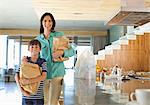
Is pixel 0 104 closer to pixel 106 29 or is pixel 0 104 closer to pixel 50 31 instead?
pixel 50 31

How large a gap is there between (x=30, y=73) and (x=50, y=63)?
27 cm

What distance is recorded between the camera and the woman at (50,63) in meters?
1.85

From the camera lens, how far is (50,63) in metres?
1.93

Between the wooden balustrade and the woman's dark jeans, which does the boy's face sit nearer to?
the woman's dark jeans

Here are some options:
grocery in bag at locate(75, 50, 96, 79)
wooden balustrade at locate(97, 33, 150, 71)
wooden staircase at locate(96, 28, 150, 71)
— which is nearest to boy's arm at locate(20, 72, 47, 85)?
grocery in bag at locate(75, 50, 96, 79)

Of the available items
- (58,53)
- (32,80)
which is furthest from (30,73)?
(58,53)

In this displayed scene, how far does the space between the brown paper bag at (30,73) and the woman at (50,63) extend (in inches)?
6.5

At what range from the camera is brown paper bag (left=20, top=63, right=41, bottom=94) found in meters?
1.66

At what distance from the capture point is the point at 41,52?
1.92m

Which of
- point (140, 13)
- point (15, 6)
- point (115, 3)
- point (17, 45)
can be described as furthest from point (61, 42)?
point (17, 45)

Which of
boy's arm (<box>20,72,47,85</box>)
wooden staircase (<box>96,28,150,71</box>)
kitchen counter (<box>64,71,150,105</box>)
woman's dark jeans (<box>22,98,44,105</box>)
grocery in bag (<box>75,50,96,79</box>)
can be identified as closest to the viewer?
kitchen counter (<box>64,71,150,105</box>)

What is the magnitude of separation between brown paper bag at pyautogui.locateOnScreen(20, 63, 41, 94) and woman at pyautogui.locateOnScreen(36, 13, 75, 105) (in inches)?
6.5

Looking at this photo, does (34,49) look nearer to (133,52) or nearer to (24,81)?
(24,81)

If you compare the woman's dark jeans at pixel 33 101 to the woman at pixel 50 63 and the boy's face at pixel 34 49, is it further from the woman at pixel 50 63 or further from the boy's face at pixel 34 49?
the boy's face at pixel 34 49
